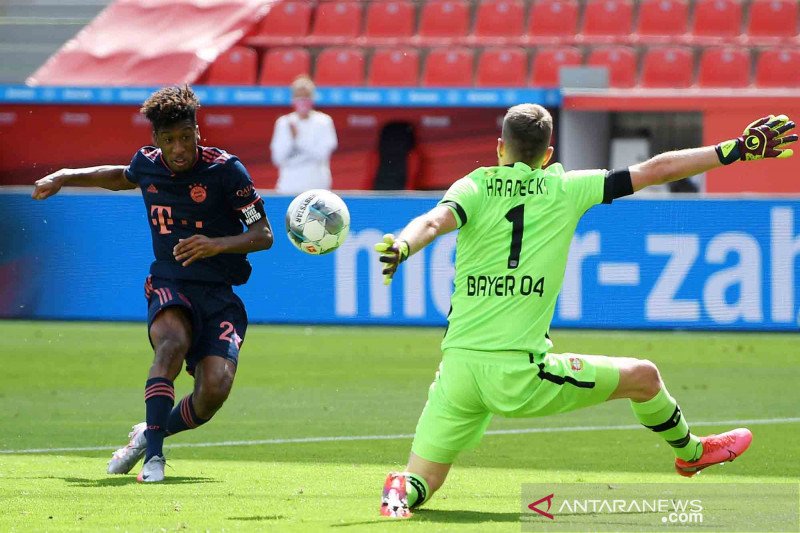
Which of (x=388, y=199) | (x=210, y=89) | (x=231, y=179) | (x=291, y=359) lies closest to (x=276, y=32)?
(x=210, y=89)

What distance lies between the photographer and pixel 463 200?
620 centimetres

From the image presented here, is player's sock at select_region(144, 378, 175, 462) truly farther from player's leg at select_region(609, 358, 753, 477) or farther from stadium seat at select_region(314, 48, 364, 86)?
stadium seat at select_region(314, 48, 364, 86)

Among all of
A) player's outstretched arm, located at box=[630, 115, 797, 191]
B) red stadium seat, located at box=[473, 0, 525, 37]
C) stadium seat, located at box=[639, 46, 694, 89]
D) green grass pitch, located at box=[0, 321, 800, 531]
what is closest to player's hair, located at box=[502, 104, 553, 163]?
player's outstretched arm, located at box=[630, 115, 797, 191]

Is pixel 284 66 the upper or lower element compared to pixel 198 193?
upper

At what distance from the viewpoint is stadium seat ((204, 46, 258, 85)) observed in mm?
22594

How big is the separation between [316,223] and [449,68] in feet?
47.3

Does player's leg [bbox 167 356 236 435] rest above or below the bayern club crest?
below

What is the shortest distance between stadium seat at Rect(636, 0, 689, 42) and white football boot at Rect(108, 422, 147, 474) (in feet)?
50.6

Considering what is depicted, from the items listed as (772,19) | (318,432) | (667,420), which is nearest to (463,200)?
(667,420)

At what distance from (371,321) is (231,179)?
757cm

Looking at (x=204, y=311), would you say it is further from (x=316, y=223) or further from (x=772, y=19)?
(x=772, y=19)

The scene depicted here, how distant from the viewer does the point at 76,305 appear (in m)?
15.8

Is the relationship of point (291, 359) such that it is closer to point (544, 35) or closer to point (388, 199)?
point (388, 199)

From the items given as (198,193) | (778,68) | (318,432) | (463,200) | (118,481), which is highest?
(778,68)
